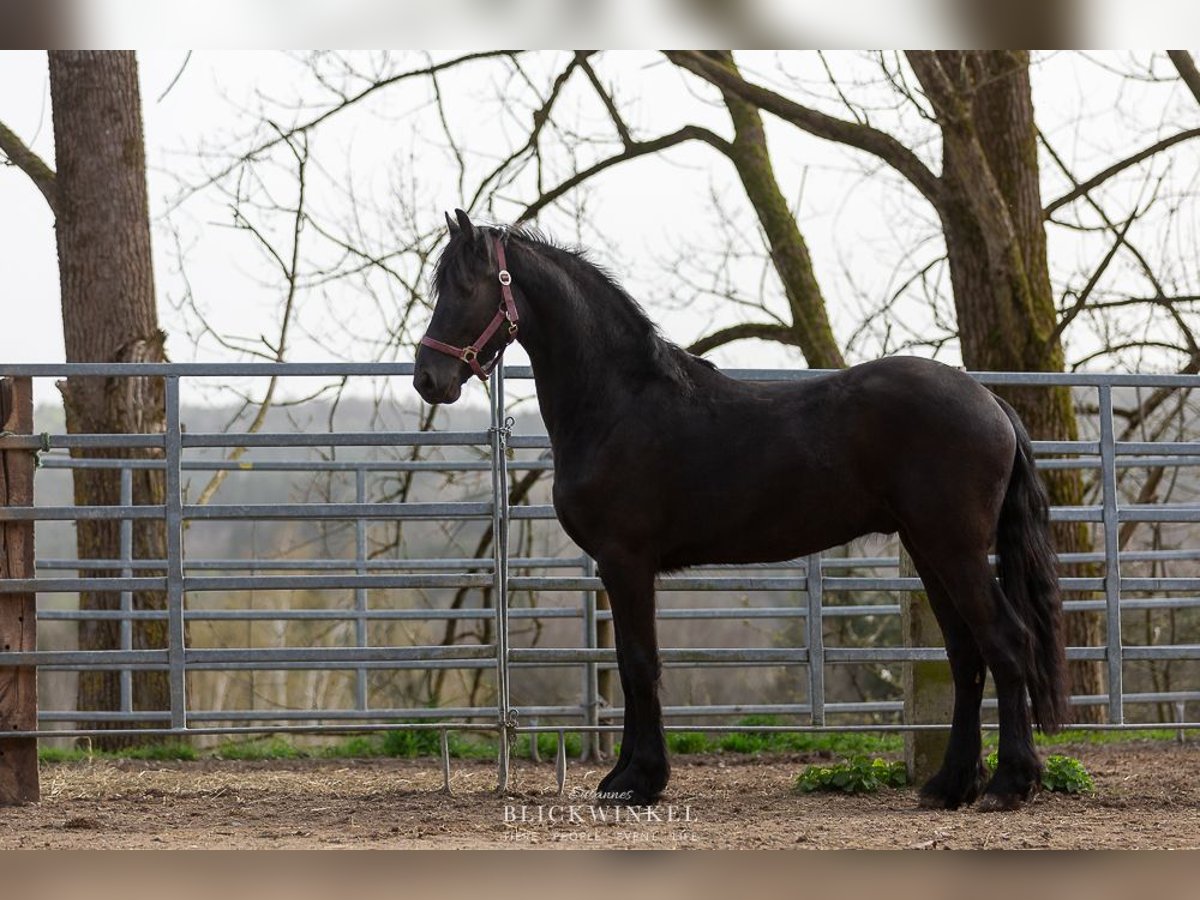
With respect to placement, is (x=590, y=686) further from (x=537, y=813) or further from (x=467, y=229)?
(x=467, y=229)

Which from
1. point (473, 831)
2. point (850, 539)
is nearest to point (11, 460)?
point (473, 831)

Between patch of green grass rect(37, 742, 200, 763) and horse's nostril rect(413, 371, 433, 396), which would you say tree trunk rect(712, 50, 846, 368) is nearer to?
patch of green grass rect(37, 742, 200, 763)

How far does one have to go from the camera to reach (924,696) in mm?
5594

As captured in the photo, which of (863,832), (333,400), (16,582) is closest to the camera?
(863,832)

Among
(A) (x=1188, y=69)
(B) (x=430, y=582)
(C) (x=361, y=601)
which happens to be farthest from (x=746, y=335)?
(B) (x=430, y=582)

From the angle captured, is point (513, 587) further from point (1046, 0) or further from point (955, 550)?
point (1046, 0)

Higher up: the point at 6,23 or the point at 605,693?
the point at 6,23

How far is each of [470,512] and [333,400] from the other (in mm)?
4519

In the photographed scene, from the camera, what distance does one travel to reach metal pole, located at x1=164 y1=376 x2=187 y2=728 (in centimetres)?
545

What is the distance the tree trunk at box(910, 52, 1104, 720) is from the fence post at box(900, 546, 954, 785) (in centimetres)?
264

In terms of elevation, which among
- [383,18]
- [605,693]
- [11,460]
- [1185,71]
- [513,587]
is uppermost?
[1185,71]

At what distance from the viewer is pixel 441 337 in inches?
186

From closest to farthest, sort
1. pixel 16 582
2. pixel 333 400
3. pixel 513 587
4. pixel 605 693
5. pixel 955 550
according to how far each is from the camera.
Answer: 1. pixel 955 550
2. pixel 16 582
3. pixel 513 587
4. pixel 605 693
5. pixel 333 400

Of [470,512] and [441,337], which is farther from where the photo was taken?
[470,512]
